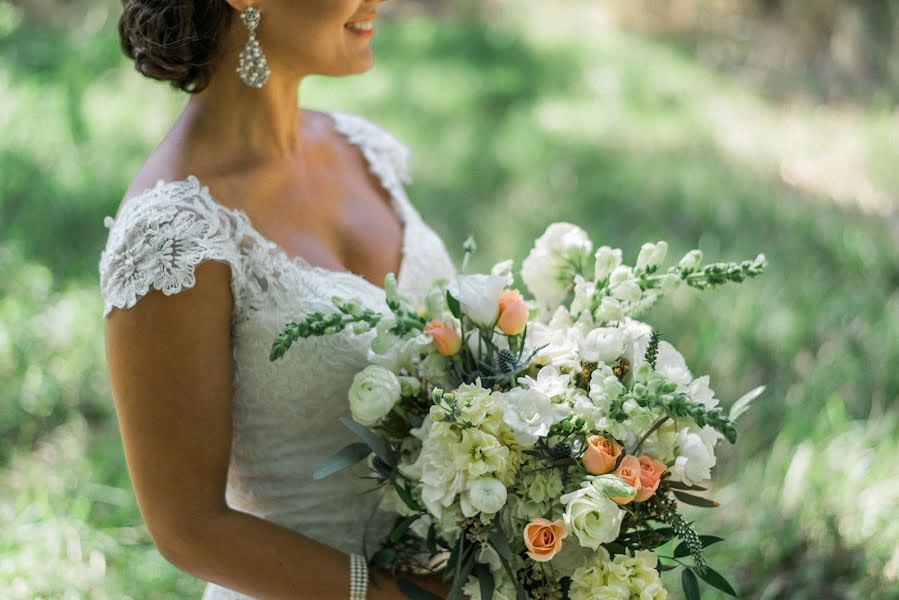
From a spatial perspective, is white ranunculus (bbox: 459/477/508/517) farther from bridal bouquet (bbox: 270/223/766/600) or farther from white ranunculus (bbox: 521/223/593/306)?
white ranunculus (bbox: 521/223/593/306)

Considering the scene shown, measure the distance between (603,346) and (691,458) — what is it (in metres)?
0.21

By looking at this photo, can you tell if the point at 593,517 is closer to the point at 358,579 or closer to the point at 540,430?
the point at 540,430

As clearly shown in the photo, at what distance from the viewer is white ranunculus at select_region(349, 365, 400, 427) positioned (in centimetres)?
147

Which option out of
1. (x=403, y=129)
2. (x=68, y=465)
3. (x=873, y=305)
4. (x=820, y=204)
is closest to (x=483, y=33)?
(x=403, y=129)

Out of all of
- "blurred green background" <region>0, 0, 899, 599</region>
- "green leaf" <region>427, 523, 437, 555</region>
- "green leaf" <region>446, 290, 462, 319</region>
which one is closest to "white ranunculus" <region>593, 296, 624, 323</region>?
"green leaf" <region>446, 290, 462, 319</region>

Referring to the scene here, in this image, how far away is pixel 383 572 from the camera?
1676 mm

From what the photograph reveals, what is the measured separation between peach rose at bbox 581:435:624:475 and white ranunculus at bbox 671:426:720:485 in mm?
102

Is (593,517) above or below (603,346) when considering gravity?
below

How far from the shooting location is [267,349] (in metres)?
1.67

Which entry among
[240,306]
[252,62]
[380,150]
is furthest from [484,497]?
[380,150]

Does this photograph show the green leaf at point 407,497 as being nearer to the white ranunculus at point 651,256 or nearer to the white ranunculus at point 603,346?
the white ranunculus at point 603,346

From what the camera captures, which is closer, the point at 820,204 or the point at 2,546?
the point at 2,546

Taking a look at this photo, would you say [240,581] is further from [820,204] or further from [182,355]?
[820,204]

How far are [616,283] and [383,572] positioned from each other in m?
0.64
